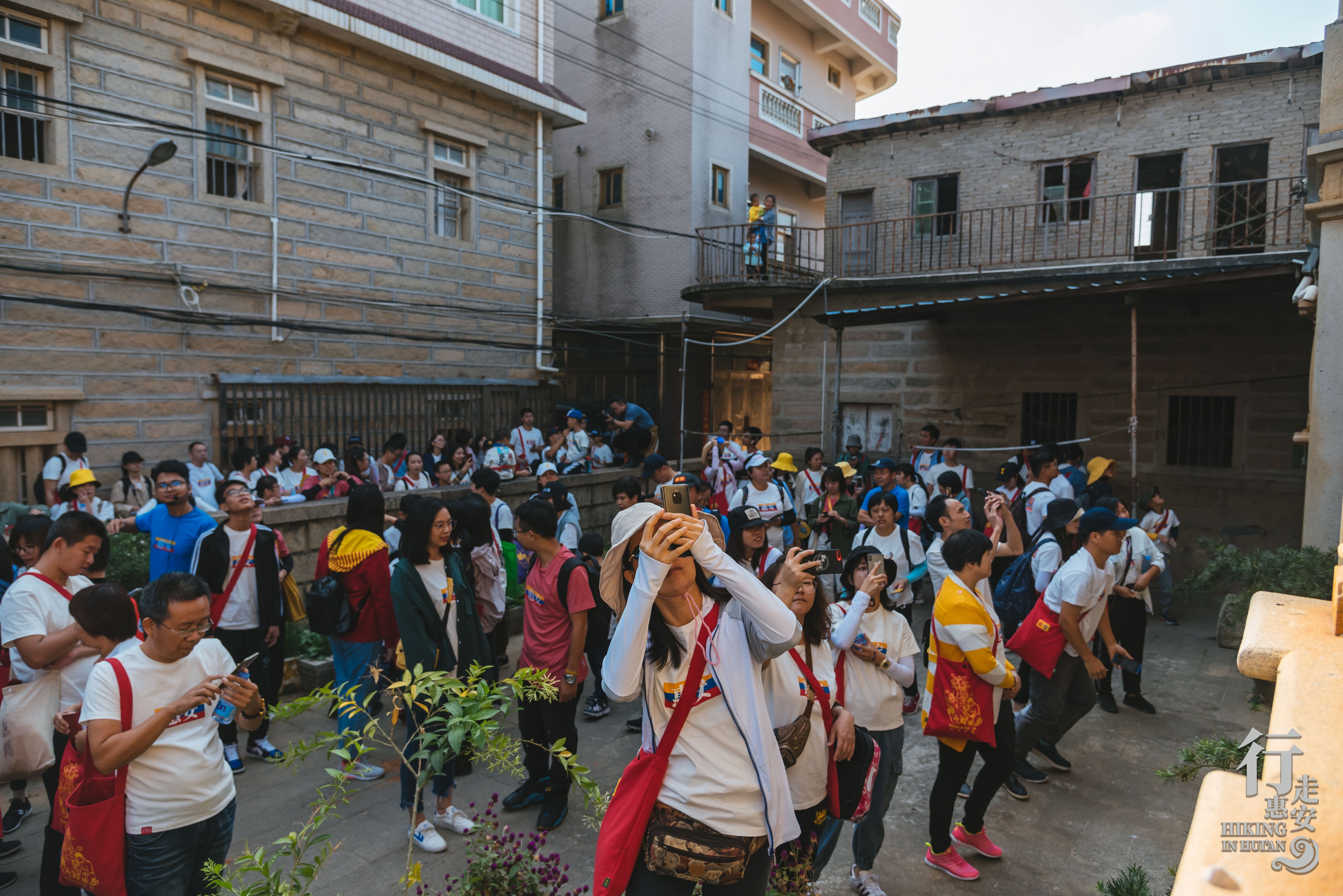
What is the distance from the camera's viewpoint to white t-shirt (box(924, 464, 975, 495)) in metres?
10.5

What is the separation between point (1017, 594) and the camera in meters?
5.91

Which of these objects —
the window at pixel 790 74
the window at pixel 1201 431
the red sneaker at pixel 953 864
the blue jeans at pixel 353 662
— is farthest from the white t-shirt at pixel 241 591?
the window at pixel 790 74

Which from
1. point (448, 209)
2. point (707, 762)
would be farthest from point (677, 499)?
point (448, 209)

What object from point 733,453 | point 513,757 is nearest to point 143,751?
point 513,757

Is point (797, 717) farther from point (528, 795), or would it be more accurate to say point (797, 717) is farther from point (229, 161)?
point (229, 161)

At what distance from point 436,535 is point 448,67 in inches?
402

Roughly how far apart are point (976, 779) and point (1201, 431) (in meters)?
10.2

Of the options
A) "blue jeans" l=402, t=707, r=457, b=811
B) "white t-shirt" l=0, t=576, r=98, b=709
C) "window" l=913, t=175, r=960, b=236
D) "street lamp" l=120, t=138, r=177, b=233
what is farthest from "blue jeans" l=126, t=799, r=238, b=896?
"window" l=913, t=175, r=960, b=236

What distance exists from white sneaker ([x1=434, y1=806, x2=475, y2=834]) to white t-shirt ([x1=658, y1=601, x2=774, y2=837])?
2.52 metres

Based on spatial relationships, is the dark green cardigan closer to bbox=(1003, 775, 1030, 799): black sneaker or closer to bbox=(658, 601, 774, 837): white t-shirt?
bbox=(658, 601, 774, 837): white t-shirt

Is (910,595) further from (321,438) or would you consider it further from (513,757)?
(321,438)

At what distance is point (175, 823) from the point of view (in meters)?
2.85

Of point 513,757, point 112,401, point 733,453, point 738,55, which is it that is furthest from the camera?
point 738,55

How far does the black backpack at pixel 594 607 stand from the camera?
4.66 m
